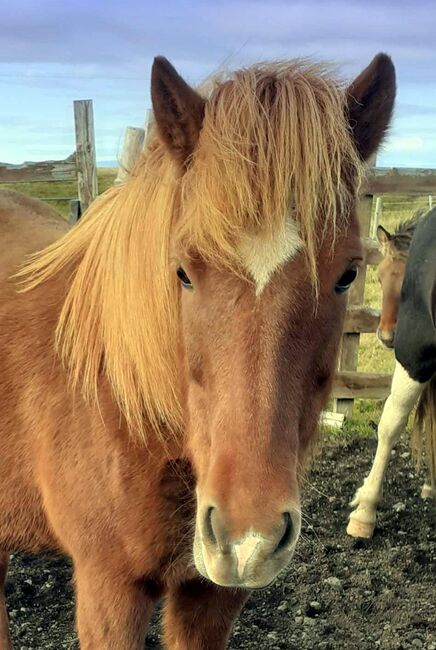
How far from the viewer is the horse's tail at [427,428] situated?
14.3 feet

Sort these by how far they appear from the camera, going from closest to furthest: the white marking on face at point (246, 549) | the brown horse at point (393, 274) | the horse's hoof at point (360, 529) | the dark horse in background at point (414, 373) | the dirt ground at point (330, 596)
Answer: the white marking on face at point (246, 549) → the dirt ground at point (330, 596) → the dark horse in background at point (414, 373) → the horse's hoof at point (360, 529) → the brown horse at point (393, 274)

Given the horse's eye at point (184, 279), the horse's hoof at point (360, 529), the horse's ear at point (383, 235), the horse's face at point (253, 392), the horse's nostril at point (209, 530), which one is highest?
the horse's eye at point (184, 279)

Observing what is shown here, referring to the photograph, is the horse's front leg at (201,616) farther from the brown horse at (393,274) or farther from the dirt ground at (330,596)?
the brown horse at (393,274)

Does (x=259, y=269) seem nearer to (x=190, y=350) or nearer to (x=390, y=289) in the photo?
(x=190, y=350)

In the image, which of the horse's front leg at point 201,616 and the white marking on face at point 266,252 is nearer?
the white marking on face at point 266,252

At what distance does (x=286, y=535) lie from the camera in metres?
1.52

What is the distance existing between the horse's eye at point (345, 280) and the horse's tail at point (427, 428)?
2.77 metres

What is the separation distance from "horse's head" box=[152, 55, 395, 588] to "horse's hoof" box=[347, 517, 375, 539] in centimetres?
263

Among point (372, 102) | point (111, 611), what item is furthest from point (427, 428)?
point (372, 102)

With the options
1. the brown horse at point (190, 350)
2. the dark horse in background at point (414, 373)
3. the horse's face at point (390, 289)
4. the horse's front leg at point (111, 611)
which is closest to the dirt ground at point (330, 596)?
the dark horse in background at point (414, 373)

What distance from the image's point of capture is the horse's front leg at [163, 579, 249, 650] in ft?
7.96

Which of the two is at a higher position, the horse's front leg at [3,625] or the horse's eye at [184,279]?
the horse's eye at [184,279]

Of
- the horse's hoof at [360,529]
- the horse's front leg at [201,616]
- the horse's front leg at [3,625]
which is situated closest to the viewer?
the horse's front leg at [201,616]

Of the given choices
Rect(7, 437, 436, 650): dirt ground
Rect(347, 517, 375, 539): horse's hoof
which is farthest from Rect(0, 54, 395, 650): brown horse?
Rect(347, 517, 375, 539): horse's hoof
